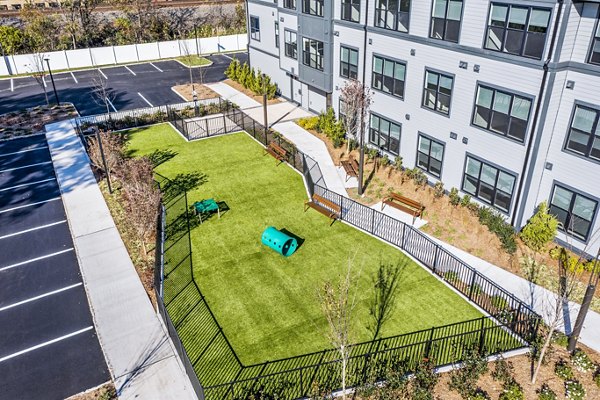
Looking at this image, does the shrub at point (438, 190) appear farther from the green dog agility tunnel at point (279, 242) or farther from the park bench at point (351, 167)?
the green dog agility tunnel at point (279, 242)

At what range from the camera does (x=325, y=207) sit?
2352 cm

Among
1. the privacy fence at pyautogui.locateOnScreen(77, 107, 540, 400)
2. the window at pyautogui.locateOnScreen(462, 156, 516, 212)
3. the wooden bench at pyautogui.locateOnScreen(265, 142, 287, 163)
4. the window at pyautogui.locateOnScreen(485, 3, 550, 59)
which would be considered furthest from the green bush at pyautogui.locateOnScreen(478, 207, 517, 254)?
the wooden bench at pyautogui.locateOnScreen(265, 142, 287, 163)

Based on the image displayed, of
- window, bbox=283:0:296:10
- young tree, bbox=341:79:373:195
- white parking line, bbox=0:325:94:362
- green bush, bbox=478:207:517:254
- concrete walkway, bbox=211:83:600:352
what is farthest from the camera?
window, bbox=283:0:296:10

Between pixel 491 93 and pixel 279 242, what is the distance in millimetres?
11568

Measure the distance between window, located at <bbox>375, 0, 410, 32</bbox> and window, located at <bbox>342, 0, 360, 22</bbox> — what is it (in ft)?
7.41

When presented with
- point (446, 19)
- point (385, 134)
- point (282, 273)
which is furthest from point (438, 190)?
point (282, 273)

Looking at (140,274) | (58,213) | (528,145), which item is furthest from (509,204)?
(58,213)

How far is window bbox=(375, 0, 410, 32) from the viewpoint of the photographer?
947 inches

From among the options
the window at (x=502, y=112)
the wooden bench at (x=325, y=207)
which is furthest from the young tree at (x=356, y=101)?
the window at (x=502, y=112)

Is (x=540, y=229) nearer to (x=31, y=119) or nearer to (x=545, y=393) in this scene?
(x=545, y=393)

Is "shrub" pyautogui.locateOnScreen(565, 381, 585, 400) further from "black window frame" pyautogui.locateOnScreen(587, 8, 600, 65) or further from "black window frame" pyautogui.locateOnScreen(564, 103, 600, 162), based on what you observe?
"black window frame" pyautogui.locateOnScreen(587, 8, 600, 65)

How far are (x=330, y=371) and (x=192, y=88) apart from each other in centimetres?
3486

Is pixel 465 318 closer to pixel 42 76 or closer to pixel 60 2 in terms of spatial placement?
pixel 42 76

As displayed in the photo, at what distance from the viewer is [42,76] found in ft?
152
